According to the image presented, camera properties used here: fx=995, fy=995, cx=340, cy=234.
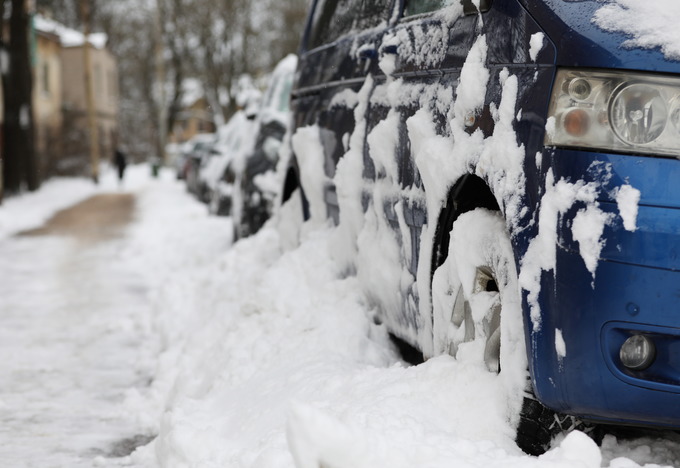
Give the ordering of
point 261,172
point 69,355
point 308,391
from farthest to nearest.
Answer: point 261,172
point 69,355
point 308,391

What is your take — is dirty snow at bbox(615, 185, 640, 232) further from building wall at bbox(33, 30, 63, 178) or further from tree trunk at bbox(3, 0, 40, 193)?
building wall at bbox(33, 30, 63, 178)

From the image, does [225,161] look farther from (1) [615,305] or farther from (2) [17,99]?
(1) [615,305]

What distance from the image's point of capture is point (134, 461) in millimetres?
4223

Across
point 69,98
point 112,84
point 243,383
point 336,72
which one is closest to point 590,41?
point 243,383

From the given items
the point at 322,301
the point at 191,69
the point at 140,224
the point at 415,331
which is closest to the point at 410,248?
the point at 415,331

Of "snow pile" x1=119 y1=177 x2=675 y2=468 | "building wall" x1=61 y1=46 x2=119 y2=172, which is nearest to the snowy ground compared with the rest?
"snow pile" x1=119 y1=177 x2=675 y2=468

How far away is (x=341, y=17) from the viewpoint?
231 inches

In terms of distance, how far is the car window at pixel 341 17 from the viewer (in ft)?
16.6

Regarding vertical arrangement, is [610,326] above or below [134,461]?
above

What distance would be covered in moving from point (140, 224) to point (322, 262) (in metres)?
11.8

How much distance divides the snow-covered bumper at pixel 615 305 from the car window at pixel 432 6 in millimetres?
815

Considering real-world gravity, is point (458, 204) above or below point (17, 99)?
above

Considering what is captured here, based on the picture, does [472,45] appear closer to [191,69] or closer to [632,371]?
[632,371]

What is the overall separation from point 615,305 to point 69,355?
435 cm
